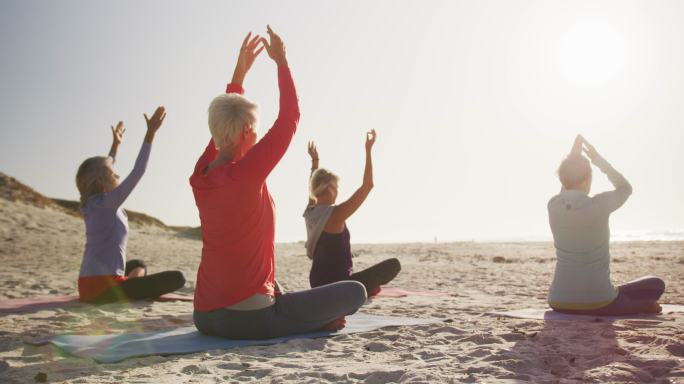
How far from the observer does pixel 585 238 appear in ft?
16.0

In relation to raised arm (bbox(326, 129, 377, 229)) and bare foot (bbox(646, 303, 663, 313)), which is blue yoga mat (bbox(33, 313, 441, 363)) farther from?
bare foot (bbox(646, 303, 663, 313))

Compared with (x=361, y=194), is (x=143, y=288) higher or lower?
lower

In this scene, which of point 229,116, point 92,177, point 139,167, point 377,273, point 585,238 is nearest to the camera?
point 229,116

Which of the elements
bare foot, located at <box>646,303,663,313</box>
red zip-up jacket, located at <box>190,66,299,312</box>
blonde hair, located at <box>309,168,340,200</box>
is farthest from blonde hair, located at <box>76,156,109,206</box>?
bare foot, located at <box>646,303,663,313</box>

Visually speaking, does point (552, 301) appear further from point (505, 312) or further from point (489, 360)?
point (489, 360)

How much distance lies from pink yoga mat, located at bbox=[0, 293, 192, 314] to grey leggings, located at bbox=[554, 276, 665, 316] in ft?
15.5

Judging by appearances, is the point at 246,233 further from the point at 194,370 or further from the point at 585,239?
the point at 585,239

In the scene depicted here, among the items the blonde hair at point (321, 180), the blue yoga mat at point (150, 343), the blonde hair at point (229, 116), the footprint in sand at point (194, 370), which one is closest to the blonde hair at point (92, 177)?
the blue yoga mat at point (150, 343)

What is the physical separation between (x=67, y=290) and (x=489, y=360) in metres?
7.04

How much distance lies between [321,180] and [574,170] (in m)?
2.40

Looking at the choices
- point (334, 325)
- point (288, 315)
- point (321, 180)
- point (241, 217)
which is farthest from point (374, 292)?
point (241, 217)

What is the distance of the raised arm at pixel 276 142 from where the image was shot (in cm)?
362

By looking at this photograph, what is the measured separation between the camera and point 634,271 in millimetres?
11750

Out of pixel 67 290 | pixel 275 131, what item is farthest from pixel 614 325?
pixel 67 290
